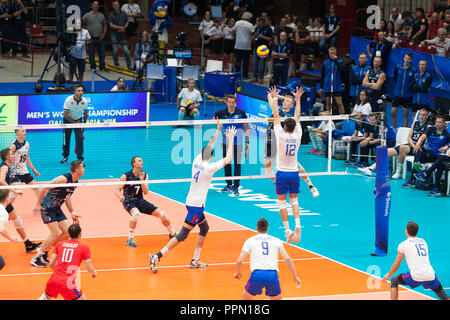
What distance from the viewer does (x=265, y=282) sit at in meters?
11.2

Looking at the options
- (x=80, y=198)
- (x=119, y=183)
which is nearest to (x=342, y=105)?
(x=80, y=198)

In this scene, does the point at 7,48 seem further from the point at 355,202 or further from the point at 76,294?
the point at 76,294

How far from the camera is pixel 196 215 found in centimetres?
1390

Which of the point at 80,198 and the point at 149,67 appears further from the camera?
the point at 149,67

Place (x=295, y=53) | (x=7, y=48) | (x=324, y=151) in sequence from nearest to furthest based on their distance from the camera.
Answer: (x=324, y=151), (x=295, y=53), (x=7, y=48)

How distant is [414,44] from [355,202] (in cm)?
1162

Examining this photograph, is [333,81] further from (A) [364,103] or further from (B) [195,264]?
(B) [195,264]

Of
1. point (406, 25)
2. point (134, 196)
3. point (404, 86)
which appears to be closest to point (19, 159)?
point (134, 196)

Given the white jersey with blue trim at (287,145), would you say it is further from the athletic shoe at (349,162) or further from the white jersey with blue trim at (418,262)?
the athletic shoe at (349,162)

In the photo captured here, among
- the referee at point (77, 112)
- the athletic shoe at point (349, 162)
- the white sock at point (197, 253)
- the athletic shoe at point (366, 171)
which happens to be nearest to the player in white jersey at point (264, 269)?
the white sock at point (197, 253)

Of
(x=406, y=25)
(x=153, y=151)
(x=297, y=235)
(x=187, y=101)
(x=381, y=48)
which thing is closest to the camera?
(x=297, y=235)

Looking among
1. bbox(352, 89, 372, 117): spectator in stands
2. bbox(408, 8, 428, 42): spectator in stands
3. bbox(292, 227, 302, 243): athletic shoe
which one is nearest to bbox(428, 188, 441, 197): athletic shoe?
bbox(352, 89, 372, 117): spectator in stands

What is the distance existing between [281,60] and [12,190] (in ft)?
51.9

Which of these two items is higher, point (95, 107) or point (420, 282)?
point (95, 107)
